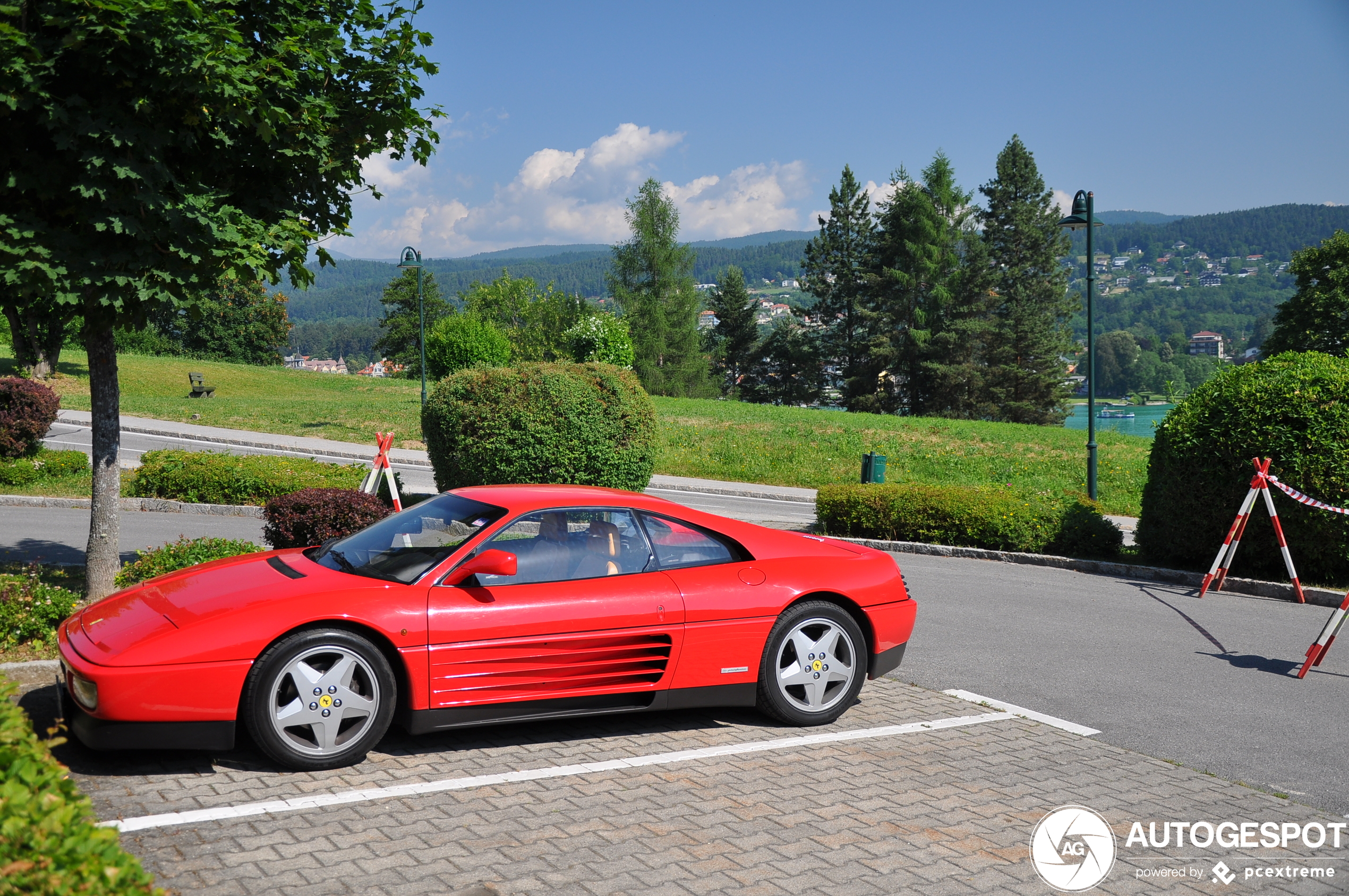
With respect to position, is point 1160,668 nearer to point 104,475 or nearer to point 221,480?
point 104,475

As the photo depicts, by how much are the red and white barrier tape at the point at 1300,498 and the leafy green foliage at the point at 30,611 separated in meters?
11.5

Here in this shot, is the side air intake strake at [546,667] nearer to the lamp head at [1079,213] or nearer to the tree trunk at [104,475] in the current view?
the tree trunk at [104,475]

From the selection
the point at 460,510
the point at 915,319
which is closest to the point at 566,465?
the point at 460,510

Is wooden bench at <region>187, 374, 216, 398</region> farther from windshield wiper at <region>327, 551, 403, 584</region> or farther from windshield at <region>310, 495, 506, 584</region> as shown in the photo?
windshield wiper at <region>327, 551, 403, 584</region>

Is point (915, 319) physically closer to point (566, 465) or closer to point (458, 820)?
point (566, 465)

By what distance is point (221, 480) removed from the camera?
1598 centimetres

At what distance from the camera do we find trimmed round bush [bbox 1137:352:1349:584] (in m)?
11.1

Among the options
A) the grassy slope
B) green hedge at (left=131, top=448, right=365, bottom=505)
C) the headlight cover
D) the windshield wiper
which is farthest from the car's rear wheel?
the grassy slope

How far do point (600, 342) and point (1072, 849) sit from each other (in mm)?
36587

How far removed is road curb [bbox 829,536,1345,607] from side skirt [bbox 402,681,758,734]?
4.40 metres

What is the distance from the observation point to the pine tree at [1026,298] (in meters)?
65.8

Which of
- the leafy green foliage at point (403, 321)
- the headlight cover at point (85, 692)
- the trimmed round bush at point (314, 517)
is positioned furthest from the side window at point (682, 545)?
the leafy green foliage at point (403, 321)

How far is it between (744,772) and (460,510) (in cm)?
227

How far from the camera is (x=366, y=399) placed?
44094mm
